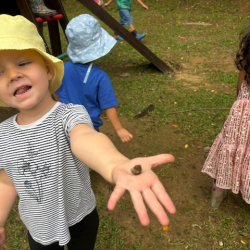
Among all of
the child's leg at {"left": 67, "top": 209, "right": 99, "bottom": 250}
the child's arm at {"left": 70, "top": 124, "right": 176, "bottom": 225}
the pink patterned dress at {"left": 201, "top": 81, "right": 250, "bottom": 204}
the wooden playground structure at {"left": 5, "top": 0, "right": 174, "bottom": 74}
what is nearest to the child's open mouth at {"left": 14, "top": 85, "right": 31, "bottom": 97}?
the child's arm at {"left": 70, "top": 124, "right": 176, "bottom": 225}

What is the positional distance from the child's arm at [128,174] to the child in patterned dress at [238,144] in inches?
54.6

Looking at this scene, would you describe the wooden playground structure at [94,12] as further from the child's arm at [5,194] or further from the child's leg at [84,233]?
the child's leg at [84,233]

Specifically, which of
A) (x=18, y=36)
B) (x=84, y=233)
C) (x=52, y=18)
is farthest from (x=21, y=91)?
(x=52, y=18)

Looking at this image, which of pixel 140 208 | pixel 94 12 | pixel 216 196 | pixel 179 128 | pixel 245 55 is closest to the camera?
pixel 140 208

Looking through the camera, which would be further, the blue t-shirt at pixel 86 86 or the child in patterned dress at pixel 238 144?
the blue t-shirt at pixel 86 86

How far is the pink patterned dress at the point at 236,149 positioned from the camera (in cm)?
204

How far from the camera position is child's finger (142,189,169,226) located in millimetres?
741

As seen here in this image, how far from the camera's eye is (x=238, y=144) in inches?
82.2

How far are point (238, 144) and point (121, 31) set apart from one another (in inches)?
134

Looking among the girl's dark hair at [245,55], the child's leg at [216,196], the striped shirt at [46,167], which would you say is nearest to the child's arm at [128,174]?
the striped shirt at [46,167]

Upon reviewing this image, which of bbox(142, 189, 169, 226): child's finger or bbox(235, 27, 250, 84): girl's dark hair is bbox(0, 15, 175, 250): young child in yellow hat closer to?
bbox(142, 189, 169, 226): child's finger

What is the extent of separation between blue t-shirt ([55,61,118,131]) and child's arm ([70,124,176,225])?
1291 mm

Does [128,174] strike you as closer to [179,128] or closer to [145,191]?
Result: [145,191]

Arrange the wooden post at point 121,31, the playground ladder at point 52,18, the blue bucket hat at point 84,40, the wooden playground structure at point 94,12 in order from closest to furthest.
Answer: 1. the blue bucket hat at point 84,40
2. the playground ladder at point 52,18
3. the wooden playground structure at point 94,12
4. the wooden post at point 121,31
